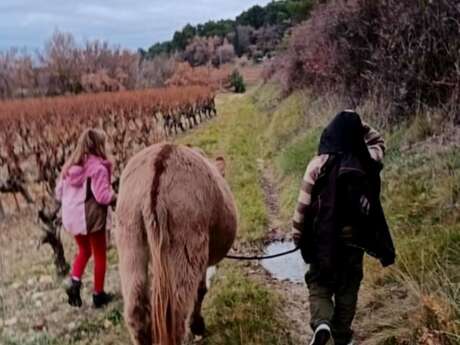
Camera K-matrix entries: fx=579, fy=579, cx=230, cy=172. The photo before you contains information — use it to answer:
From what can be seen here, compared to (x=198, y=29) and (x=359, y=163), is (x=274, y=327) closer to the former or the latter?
(x=359, y=163)

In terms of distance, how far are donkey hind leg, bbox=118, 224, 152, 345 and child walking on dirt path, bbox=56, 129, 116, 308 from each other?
1982mm

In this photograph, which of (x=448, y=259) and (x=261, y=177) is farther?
(x=261, y=177)

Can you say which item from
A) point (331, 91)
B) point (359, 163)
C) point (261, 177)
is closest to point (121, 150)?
point (261, 177)

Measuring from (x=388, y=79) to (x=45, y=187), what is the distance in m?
7.39

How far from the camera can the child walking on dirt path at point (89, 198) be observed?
234 inches

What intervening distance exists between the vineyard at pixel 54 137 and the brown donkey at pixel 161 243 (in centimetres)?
371

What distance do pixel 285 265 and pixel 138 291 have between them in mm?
3728

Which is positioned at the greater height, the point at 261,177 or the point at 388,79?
the point at 388,79

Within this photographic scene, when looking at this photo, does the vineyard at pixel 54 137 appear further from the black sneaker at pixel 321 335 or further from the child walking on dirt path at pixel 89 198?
the black sneaker at pixel 321 335

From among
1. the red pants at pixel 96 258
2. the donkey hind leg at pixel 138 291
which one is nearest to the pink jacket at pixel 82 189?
the red pants at pixel 96 258

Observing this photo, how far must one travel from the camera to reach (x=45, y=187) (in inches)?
488

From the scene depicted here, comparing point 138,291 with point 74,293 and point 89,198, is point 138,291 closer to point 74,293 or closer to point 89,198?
point 89,198

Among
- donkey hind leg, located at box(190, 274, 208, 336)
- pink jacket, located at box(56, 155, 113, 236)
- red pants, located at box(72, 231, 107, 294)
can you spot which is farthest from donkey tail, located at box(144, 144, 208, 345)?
red pants, located at box(72, 231, 107, 294)

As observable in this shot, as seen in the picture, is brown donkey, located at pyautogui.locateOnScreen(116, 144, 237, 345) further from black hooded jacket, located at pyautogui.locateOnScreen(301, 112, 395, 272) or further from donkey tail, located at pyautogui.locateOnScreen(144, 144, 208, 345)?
black hooded jacket, located at pyautogui.locateOnScreen(301, 112, 395, 272)
